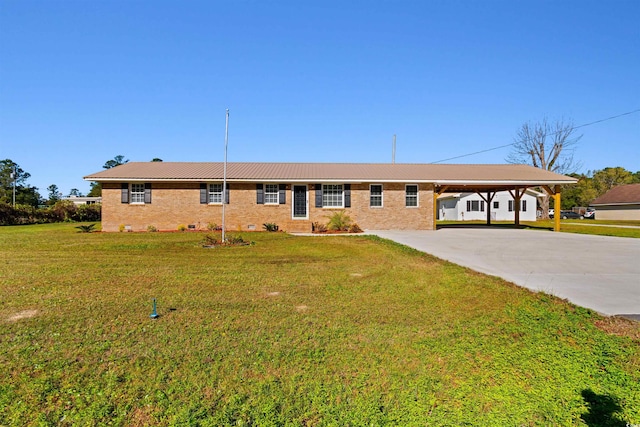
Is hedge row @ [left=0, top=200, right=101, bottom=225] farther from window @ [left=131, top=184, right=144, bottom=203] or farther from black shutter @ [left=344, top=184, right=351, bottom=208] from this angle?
black shutter @ [left=344, top=184, right=351, bottom=208]

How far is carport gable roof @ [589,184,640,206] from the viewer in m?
42.0

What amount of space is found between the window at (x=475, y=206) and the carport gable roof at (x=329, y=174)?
43.5ft

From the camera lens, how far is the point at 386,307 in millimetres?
5203

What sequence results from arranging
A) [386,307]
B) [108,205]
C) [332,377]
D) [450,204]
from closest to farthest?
[332,377] → [386,307] → [108,205] → [450,204]

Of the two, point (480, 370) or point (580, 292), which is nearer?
point (480, 370)

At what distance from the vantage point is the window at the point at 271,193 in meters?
20.2

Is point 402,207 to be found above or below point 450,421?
above

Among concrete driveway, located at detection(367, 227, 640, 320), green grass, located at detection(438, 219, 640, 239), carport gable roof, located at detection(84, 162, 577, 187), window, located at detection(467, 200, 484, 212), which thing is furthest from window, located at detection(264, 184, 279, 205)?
window, located at detection(467, 200, 484, 212)

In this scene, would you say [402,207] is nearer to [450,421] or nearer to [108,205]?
[108,205]

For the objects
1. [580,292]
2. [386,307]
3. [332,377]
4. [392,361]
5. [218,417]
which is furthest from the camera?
[580,292]

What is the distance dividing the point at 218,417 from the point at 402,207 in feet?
62.5

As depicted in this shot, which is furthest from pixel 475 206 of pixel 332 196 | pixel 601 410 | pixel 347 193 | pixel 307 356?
pixel 307 356

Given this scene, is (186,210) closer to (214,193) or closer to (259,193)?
(214,193)

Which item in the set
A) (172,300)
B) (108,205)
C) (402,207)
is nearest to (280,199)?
(402,207)
